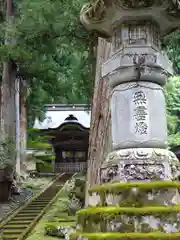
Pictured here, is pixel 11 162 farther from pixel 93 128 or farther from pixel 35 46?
pixel 93 128

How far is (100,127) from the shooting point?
731cm

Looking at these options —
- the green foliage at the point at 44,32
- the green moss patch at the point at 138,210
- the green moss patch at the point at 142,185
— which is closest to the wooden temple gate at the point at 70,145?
the green foliage at the point at 44,32

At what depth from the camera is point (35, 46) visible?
33.0 ft

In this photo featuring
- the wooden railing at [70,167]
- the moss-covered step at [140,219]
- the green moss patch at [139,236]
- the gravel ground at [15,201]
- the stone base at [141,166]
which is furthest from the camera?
the wooden railing at [70,167]

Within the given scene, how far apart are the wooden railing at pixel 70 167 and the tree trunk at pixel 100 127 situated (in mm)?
18604

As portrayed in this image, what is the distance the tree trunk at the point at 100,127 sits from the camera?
7.04 m

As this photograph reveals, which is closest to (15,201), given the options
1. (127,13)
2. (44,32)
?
(44,32)

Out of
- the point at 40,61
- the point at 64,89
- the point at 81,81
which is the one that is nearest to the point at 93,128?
the point at 40,61

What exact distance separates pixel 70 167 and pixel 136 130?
74.2 ft

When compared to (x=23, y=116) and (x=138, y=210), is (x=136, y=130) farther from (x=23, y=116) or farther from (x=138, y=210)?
(x=23, y=116)

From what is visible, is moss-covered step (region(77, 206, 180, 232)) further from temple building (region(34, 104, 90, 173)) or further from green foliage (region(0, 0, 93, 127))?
temple building (region(34, 104, 90, 173))

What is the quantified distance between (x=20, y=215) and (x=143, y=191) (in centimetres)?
744

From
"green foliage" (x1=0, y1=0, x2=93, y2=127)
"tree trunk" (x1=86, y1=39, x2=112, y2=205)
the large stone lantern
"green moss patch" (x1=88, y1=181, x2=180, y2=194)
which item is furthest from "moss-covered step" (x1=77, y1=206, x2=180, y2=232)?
"green foliage" (x1=0, y1=0, x2=93, y2=127)

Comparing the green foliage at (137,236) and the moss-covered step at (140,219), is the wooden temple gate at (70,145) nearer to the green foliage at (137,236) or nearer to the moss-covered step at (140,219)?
the moss-covered step at (140,219)
